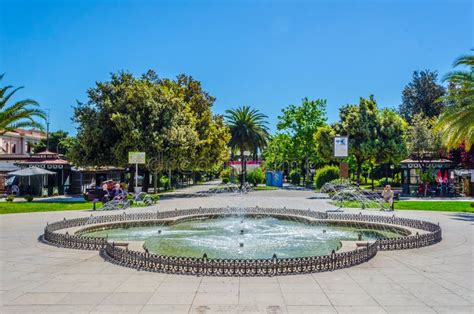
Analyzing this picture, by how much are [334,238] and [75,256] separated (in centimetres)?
801

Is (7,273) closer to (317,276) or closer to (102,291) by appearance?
(102,291)

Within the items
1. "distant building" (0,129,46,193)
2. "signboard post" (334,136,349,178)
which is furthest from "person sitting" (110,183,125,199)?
"distant building" (0,129,46,193)

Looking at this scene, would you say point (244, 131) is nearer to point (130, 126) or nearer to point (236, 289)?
point (130, 126)

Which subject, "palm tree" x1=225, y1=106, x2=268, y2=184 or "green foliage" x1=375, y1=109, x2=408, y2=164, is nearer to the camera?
"green foliage" x1=375, y1=109, x2=408, y2=164

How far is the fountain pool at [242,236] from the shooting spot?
11.4 metres

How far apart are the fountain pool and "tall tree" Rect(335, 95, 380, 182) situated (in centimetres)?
2082

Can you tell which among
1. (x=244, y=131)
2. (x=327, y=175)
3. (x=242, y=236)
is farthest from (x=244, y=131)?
(x=242, y=236)

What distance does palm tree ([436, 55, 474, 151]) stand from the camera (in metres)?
23.3

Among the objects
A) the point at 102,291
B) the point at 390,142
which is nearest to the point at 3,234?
the point at 102,291

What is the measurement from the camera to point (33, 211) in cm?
2311

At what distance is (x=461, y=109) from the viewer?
78.4 ft

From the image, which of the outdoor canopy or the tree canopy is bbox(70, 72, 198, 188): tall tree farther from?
the tree canopy

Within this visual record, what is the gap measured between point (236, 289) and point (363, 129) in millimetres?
32600

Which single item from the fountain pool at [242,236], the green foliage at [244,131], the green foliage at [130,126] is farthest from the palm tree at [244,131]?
the fountain pool at [242,236]
